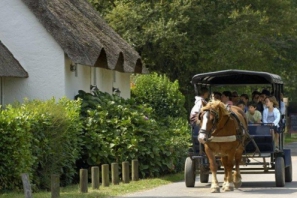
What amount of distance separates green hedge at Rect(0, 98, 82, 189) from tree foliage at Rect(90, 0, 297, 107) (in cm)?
1777

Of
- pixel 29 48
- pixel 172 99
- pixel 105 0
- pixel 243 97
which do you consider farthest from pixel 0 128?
pixel 105 0

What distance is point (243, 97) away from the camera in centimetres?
2205

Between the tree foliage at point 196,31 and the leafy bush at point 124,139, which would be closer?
the leafy bush at point 124,139

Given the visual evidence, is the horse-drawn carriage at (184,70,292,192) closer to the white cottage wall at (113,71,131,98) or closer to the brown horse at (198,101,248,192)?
the brown horse at (198,101,248,192)

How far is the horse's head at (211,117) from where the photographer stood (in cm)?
1833

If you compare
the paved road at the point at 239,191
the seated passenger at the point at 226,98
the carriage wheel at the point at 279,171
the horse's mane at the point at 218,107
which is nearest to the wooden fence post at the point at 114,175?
the paved road at the point at 239,191

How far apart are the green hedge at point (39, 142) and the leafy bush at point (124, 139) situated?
0.55m

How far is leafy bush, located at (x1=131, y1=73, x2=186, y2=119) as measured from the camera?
3553cm

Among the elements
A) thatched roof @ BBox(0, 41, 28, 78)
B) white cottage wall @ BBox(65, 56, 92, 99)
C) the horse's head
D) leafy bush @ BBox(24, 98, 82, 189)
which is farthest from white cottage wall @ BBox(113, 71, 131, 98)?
the horse's head

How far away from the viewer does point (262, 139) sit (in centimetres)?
1986

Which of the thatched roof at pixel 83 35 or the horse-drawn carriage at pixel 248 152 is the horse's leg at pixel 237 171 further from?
the thatched roof at pixel 83 35

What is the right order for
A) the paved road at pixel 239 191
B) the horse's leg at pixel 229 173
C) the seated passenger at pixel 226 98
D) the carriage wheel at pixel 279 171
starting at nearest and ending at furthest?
1. the paved road at pixel 239 191
2. the horse's leg at pixel 229 173
3. the carriage wheel at pixel 279 171
4. the seated passenger at pixel 226 98

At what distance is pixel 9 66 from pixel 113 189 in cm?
Answer: 691

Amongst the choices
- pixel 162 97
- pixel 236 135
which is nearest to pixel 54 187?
pixel 236 135
